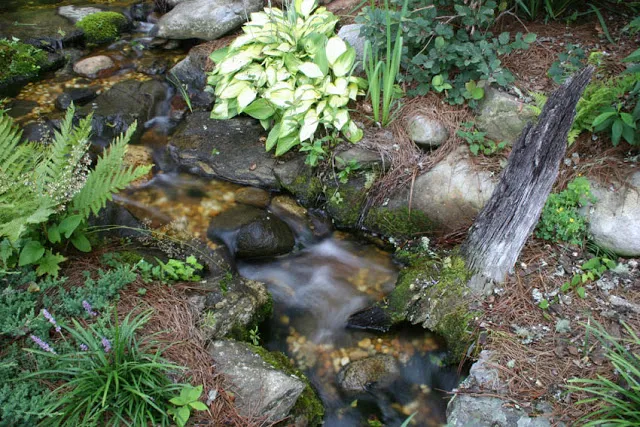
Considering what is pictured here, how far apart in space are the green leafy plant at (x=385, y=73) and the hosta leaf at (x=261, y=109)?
3.01 feet

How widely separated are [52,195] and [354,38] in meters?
3.16

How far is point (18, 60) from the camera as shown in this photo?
18.3ft

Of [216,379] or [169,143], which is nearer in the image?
[216,379]

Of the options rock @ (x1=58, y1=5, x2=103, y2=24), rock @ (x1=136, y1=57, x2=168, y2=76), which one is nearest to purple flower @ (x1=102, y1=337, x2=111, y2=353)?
rock @ (x1=136, y1=57, x2=168, y2=76)

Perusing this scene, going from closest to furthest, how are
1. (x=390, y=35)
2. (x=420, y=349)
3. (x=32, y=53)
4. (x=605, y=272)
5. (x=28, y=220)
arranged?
(x=28, y=220), (x=605, y=272), (x=420, y=349), (x=390, y=35), (x=32, y=53)

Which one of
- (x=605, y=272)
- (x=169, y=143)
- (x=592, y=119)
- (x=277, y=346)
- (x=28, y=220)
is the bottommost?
(x=277, y=346)

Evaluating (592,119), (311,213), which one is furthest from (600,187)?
(311,213)

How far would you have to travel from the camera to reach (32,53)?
5699 millimetres

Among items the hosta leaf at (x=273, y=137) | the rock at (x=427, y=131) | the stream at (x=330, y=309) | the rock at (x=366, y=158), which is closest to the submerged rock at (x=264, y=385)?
the stream at (x=330, y=309)

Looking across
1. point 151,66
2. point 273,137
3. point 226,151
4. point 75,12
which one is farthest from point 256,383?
point 75,12

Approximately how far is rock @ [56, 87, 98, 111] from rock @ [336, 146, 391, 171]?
3261 millimetres

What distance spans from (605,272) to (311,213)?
2300 millimetres

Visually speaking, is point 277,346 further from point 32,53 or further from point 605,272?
point 32,53

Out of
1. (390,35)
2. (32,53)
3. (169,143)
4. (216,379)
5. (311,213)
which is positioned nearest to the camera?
(216,379)
